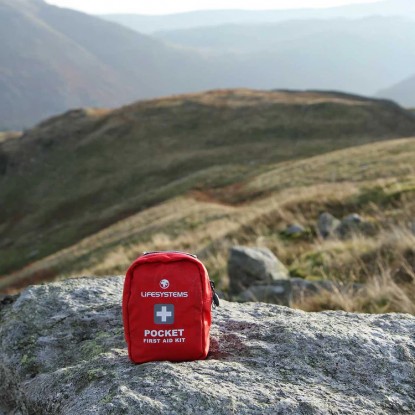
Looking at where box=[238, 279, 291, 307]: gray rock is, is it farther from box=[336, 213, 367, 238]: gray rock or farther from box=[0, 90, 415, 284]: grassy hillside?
box=[0, 90, 415, 284]: grassy hillside

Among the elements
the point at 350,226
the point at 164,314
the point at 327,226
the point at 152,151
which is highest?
the point at 164,314

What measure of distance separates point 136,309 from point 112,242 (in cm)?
2433

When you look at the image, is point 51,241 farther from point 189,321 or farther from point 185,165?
point 189,321

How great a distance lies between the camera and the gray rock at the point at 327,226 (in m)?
13.0

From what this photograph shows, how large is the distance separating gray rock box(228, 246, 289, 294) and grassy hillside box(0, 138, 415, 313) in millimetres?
560

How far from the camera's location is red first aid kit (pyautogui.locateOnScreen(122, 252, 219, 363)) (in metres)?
3.55

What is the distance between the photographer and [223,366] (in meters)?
3.61

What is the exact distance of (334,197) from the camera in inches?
686

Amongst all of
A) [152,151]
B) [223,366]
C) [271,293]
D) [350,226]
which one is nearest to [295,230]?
[350,226]

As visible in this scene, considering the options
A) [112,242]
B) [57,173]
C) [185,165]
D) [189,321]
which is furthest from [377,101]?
[189,321]

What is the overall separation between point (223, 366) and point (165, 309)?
56 centimetres

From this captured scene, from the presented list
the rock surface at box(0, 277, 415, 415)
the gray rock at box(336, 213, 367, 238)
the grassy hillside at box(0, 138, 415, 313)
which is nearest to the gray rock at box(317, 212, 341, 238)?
the gray rock at box(336, 213, 367, 238)

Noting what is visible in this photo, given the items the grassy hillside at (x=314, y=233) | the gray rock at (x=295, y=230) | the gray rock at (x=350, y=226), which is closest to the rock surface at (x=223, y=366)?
the grassy hillside at (x=314, y=233)

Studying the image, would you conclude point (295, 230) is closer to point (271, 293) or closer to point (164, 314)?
point (271, 293)
